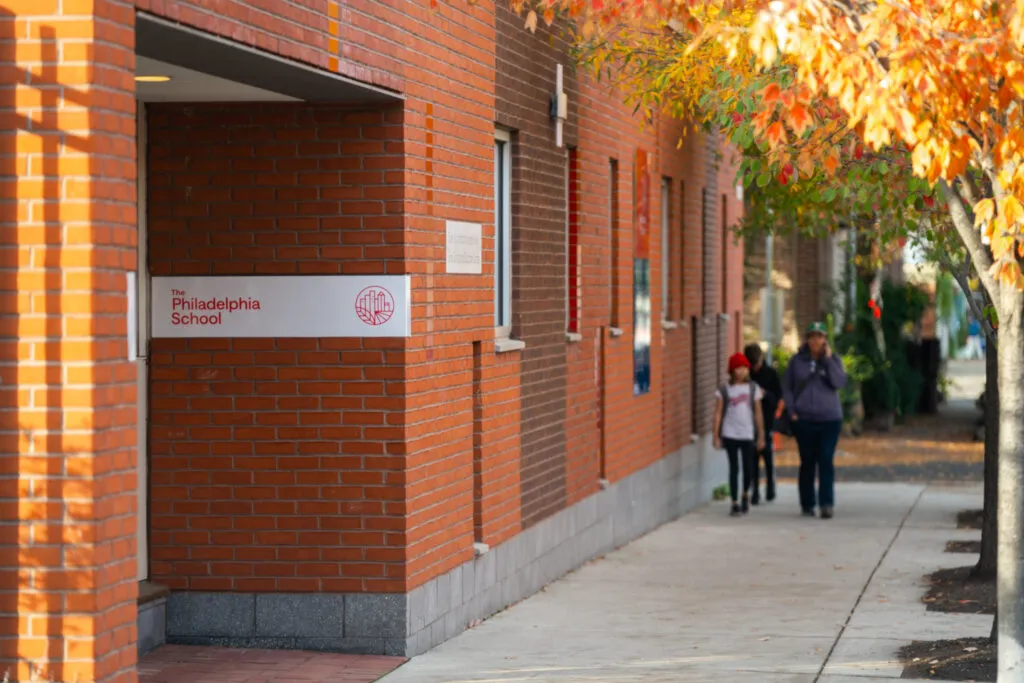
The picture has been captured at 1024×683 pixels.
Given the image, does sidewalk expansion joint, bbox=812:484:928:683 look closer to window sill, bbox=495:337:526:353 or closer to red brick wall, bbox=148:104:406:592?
red brick wall, bbox=148:104:406:592

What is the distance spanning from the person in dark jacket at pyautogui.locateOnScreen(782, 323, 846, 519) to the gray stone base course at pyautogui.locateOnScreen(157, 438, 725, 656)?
4.19 m

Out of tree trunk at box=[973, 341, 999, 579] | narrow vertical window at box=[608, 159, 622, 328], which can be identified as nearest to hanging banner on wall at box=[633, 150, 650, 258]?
narrow vertical window at box=[608, 159, 622, 328]

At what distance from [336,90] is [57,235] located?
3.08m

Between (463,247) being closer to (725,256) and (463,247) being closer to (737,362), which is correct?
(737,362)

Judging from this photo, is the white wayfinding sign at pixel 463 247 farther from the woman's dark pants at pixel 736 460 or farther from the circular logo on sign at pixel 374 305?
the woman's dark pants at pixel 736 460

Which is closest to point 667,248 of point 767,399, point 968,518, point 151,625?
point 767,399

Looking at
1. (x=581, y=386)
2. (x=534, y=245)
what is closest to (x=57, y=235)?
(x=534, y=245)

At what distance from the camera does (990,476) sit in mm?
12578

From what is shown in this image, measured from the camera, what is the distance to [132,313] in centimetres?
632

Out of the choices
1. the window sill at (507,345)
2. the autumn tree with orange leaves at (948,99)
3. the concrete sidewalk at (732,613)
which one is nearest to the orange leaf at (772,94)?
the autumn tree with orange leaves at (948,99)

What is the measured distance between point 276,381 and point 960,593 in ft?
17.7

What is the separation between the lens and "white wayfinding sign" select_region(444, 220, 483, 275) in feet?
33.7

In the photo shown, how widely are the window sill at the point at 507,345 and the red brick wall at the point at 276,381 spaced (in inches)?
87.4

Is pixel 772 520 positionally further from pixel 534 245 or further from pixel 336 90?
pixel 336 90
